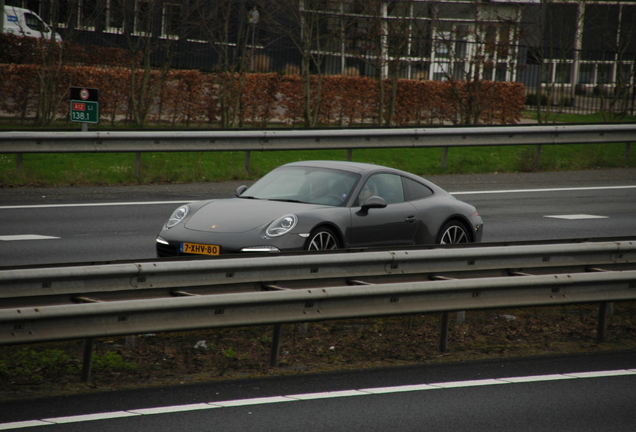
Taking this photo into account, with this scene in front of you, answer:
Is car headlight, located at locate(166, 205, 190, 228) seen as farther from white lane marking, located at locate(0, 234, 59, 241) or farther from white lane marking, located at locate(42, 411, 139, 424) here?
white lane marking, located at locate(42, 411, 139, 424)

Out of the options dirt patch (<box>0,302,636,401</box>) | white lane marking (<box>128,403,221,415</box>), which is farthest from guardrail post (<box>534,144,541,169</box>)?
white lane marking (<box>128,403,221,415</box>)

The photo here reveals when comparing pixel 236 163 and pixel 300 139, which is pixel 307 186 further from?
pixel 236 163

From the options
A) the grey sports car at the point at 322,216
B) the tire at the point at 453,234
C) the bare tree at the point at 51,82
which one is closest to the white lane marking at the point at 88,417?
the grey sports car at the point at 322,216

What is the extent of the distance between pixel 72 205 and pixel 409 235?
20.1ft

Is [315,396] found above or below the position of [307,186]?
below

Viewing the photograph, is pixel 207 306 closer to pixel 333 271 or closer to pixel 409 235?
pixel 333 271

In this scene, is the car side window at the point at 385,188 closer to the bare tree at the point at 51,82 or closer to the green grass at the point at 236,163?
the green grass at the point at 236,163

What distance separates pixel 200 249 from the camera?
9.23m

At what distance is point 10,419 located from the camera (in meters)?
5.59

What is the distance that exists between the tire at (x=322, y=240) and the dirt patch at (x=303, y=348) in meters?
1.14

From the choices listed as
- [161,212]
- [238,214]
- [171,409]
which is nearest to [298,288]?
[171,409]

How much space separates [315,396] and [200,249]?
3238mm

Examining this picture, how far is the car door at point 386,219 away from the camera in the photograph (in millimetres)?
9992

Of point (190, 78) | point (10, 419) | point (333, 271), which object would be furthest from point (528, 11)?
point (10, 419)
